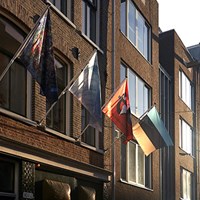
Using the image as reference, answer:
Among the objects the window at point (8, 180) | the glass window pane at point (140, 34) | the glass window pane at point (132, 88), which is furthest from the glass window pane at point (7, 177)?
the glass window pane at point (140, 34)

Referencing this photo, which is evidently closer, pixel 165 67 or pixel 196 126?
pixel 165 67

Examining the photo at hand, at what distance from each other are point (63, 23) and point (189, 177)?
63.8 feet

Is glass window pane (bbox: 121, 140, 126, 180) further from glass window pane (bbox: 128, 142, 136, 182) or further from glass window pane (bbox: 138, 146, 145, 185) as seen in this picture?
glass window pane (bbox: 138, 146, 145, 185)

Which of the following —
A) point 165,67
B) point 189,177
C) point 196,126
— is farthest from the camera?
point 196,126

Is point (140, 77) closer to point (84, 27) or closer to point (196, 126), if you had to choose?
point (84, 27)

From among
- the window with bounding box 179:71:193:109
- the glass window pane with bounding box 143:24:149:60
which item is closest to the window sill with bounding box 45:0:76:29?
the glass window pane with bounding box 143:24:149:60

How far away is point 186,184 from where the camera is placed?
101 feet

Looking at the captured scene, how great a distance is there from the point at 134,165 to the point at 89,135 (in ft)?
15.4

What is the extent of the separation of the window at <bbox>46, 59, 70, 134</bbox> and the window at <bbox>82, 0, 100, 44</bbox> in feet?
6.91

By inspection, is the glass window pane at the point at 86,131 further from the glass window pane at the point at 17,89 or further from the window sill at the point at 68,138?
the glass window pane at the point at 17,89

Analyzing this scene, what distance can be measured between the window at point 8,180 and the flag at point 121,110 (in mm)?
4118

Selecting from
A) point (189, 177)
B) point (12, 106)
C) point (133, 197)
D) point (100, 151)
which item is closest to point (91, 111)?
point (12, 106)

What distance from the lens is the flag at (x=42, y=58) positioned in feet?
35.2

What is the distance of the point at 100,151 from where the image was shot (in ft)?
55.3
